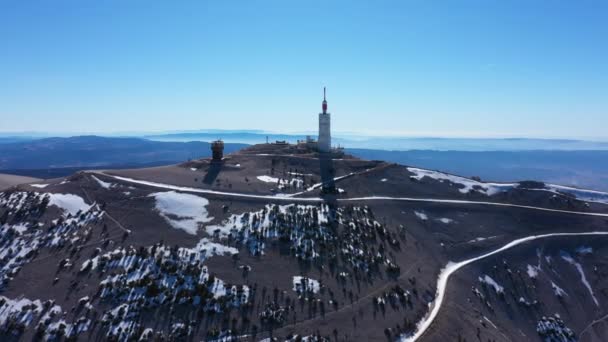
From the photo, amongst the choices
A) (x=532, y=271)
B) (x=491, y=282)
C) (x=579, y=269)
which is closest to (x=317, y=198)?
(x=491, y=282)

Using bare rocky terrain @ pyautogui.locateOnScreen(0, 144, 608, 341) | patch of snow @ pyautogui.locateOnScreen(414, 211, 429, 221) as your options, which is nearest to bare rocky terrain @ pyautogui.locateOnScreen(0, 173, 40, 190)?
bare rocky terrain @ pyautogui.locateOnScreen(0, 144, 608, 341)

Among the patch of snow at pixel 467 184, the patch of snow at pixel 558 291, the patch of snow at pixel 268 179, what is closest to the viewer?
the patch of snow at pixel 558 291

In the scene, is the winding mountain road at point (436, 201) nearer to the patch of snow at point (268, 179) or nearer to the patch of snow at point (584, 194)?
the patch of snow at point (268, 179)

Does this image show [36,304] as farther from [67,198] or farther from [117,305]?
[67,198]

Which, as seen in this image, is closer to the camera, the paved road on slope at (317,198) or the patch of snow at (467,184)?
the paved road on slope at (317,198)

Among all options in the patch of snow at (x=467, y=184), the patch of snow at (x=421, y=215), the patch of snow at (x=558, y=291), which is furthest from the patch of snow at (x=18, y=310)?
the patch of snow at (x=467, y=184)

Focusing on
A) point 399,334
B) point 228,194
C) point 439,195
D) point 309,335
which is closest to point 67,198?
point 228,194
